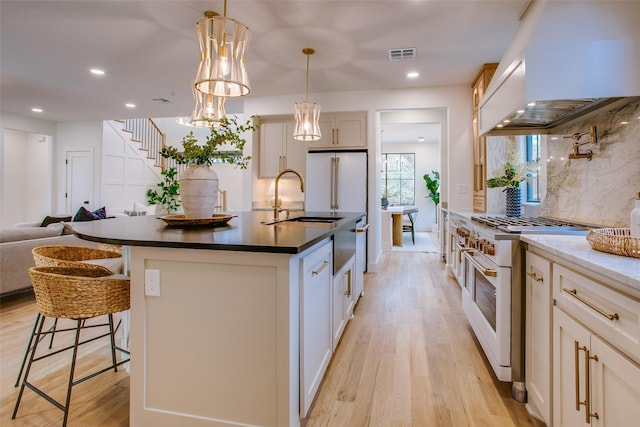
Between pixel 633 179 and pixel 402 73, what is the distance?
301 centimetres

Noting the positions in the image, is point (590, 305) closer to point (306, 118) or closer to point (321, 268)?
point (321, 268)

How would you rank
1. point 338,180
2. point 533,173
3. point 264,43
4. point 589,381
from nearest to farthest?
point 589,381
point 533,173
point 264,43
point 338,180

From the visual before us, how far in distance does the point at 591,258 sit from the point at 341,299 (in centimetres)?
160

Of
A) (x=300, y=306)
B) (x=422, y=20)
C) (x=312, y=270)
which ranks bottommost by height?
(x=300, y=306)

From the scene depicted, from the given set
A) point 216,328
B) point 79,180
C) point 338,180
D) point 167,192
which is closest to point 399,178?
point 338,180

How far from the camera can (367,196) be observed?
4996 mm

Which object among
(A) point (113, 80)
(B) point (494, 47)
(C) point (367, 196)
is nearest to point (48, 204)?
(A) point (113, 80)

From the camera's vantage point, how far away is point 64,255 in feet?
7.12

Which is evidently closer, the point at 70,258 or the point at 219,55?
the point at 219,55

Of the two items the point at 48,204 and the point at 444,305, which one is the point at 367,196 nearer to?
the point at 444,305

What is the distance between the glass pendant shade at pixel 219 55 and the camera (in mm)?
1981

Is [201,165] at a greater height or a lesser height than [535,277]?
greater

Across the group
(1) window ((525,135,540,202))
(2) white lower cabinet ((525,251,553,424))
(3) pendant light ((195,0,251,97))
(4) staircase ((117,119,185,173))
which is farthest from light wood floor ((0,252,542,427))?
(4) staircase ((117,119,185,173))

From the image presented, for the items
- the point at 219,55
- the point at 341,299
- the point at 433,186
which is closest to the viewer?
the point at 219,55
